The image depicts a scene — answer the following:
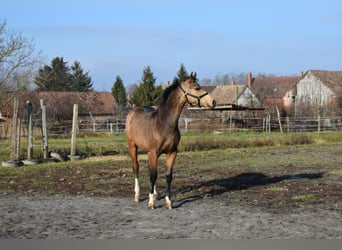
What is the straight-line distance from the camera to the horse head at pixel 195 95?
Result: 923cm

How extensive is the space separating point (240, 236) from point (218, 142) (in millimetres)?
19985

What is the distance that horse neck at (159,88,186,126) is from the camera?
30.5ft

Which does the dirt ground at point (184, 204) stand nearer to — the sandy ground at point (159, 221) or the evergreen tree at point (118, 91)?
the sandy ground at point (159, 221)

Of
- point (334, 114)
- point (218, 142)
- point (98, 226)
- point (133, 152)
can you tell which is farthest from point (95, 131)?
point (98, 226)

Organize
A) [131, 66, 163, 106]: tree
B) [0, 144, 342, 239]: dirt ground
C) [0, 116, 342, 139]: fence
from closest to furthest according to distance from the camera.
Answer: [0, 144, 342, 239]: dirt ground < [0, 116, 342, 139]: fence < [131, 66, 163, 106]: tree

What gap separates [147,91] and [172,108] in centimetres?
4977

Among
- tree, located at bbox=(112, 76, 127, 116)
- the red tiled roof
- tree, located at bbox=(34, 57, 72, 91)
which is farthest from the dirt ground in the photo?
the red tiled roof

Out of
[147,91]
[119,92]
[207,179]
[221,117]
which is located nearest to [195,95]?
[207,179]

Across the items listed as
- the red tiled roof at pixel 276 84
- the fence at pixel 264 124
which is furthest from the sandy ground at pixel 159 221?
the red tiled roof at pixel 276 84

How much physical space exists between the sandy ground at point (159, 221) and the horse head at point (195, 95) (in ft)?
6.21

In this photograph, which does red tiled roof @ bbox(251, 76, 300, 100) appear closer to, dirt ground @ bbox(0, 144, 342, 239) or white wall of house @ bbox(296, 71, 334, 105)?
white wall of house @ bbox(296, 71, 334, 105)

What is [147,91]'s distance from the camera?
5897 centimetres

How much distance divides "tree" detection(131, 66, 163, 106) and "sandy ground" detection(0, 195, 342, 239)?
4880 centimetres

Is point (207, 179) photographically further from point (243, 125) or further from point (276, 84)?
point (276, 84)
